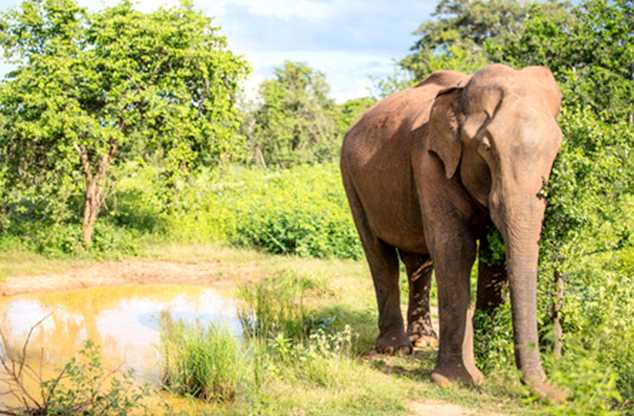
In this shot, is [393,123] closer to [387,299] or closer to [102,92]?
[387,299]

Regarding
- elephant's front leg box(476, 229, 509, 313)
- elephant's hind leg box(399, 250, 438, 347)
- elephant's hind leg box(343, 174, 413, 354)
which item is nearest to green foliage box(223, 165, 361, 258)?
elephant's hind leg box(343, 174, 413, 354)

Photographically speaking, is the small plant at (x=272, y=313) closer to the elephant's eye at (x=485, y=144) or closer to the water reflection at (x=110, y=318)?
the water reflection at (x=110, y=318)

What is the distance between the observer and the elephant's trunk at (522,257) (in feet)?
16.0

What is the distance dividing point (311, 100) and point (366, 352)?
2549cm

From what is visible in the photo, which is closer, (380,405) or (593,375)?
(593,375)

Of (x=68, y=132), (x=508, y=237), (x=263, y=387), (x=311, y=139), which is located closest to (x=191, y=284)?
(x=68, y=132)

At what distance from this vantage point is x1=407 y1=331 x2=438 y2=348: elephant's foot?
7.60 meters

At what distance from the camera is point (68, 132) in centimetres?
1214

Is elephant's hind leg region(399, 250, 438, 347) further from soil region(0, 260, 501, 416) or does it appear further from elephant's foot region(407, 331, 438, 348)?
soil region(0, 260, 501, 416)

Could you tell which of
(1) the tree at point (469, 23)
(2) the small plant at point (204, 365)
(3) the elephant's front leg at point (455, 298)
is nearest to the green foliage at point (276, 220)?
(2) the small plant at point (204, 365)

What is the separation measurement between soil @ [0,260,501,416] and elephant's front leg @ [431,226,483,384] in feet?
17.4

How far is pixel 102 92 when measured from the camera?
13.0m

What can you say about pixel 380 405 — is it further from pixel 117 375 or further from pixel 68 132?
pixel 68 132

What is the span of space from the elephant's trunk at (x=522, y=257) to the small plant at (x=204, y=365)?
2416 millimetres
